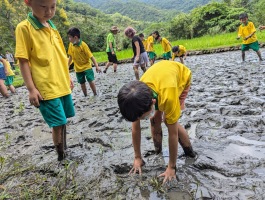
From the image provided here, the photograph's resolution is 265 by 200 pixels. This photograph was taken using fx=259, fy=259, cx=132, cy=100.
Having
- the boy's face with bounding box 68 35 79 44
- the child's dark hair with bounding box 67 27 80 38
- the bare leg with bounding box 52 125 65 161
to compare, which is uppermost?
the child's dark hair with bounding box 67 27 80 38

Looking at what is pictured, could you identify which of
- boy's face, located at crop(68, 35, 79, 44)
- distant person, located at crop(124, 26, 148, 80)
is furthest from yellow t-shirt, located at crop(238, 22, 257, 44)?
boy's face, located at crop(68, 35, 79, 44)

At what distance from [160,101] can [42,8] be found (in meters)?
1.44

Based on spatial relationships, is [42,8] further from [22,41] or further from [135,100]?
[135,100]

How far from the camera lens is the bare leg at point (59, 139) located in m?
2.82

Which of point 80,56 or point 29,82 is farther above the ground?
point 80,56

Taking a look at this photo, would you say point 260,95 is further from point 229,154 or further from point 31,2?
point 31,2

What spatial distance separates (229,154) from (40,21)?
2395 millimetres

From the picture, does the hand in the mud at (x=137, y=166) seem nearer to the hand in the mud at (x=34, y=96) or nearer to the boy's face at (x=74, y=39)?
the hand in the mud at (x=34, y=96)

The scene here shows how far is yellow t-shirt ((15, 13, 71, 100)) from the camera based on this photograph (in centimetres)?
250

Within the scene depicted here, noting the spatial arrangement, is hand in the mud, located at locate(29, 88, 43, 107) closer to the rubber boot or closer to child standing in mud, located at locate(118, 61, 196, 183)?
child standing in mud, located at locate(118, 61, 196, 183)

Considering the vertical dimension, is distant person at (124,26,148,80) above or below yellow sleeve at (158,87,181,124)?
above

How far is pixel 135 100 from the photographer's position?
1.89 metres

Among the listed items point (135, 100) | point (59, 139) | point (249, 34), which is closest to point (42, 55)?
point (59, 139)

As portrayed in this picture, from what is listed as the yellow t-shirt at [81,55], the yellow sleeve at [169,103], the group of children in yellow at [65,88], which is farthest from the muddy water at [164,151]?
the yellow t-shirt at [81,55]
